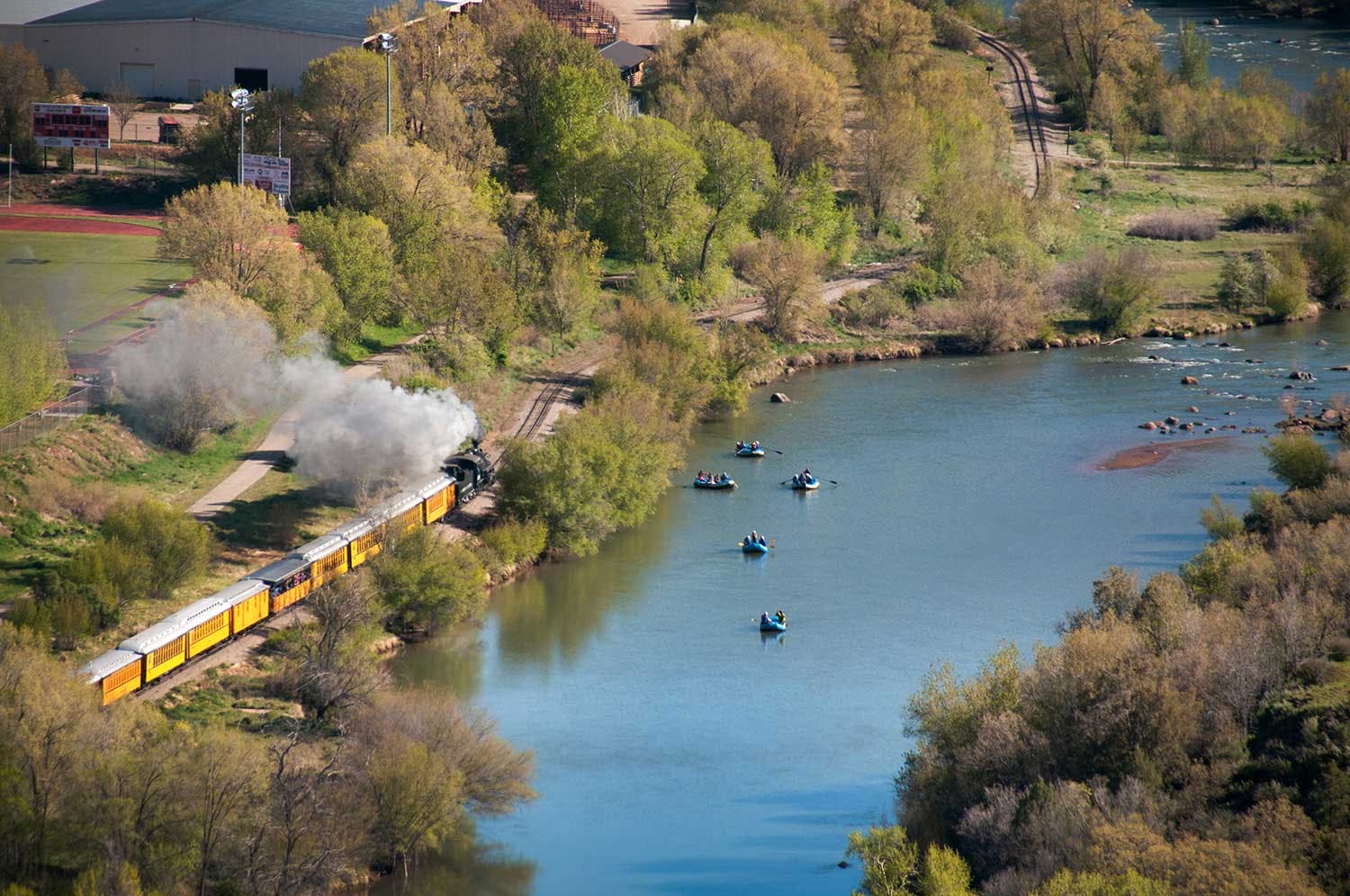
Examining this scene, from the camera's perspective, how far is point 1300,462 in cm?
6588

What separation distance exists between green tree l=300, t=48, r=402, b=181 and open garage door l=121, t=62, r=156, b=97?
1506 cm

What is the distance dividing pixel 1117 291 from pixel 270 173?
4716cm

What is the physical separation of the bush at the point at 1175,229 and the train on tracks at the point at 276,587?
6560 centimetres

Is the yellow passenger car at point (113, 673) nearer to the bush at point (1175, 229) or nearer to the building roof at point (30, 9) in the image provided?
the building roof at point (30, 9)

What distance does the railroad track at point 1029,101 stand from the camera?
131m

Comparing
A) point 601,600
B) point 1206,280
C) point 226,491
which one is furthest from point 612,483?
point 1206,280

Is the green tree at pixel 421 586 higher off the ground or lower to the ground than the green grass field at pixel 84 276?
lower

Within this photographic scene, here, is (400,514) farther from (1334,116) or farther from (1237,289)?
(1334,116)

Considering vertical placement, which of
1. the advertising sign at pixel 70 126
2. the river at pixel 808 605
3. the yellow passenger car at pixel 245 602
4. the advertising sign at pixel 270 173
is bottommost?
the river at pixel 808 605

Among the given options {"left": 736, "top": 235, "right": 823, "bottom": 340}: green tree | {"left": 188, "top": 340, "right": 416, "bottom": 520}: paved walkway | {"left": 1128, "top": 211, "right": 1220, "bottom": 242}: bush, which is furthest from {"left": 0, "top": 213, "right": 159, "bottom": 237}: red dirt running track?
{"left": 1128, "top": 211, "right": 1220, "bottom": 242}: bush

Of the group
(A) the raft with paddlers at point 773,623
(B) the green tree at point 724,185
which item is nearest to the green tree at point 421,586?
(A) the raft with paddlers at point 773,623

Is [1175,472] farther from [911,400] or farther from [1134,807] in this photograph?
[1134,807]

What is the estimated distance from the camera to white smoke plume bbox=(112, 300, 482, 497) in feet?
202

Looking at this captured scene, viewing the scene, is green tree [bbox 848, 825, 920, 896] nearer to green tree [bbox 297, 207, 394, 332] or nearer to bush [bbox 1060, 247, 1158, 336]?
green tree [bbox 297, 207, 394, 332]
